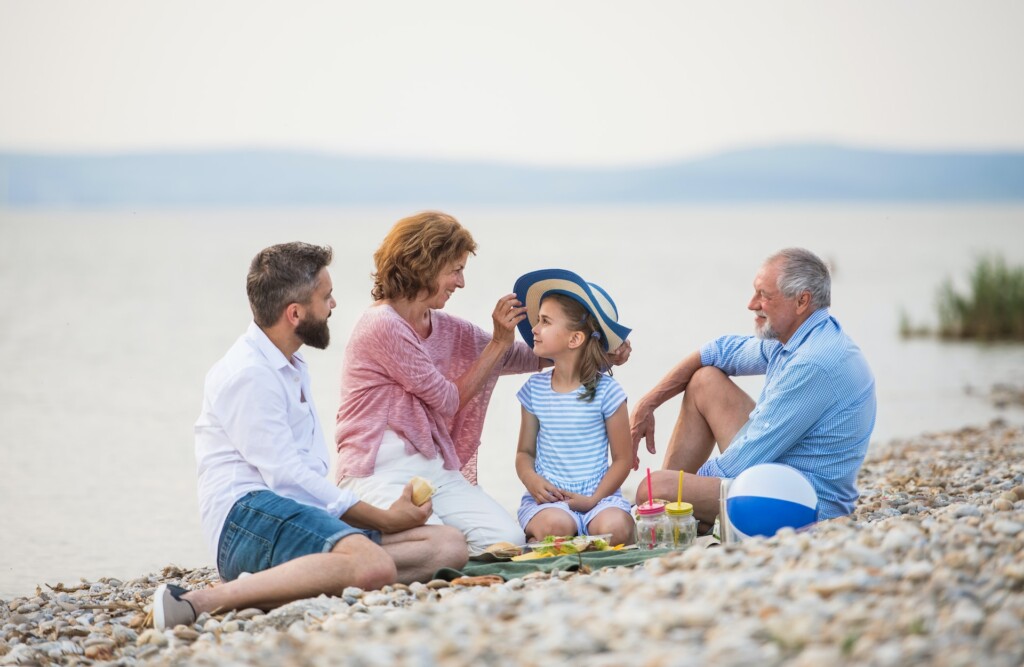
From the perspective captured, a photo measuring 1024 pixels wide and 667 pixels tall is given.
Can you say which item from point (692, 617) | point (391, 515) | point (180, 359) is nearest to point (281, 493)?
point (391, 515)

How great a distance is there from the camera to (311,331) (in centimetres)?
504

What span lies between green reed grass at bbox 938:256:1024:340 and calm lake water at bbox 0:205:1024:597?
1.05ft

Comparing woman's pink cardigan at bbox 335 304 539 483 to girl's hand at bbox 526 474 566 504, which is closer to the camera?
woman's pink cardigan at bbox 335 304 539 483

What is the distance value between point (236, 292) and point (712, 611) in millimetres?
26638

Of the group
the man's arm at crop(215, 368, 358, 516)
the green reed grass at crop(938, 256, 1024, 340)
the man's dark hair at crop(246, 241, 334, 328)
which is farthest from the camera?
the green reed grass at crop(938, 256, 1024, 340)

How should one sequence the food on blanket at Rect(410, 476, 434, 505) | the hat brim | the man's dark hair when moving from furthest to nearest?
1. the hat brim
2. the food on blanket at Rect(410, 476, 434, 505)
3. the man's dark hair

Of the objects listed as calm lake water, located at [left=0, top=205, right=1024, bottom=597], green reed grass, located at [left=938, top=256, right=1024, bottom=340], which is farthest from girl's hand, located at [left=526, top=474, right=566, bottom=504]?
green reed grass, located at [left=938, top=256, right=1024, bottom=340]

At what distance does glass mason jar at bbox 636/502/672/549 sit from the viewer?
17.5 feet

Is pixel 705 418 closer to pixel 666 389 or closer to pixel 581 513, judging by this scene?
pixel 666 389

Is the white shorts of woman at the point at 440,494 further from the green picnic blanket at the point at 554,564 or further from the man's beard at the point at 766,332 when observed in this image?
the man's beard at the point at 766,332

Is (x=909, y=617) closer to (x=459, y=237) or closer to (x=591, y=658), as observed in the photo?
(x=591, y=658)

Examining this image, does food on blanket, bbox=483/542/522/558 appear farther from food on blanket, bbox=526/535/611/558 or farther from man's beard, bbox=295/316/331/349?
man's beard, bbox=295/316/331/349

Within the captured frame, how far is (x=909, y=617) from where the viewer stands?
3.23 metres

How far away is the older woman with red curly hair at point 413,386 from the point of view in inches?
217
